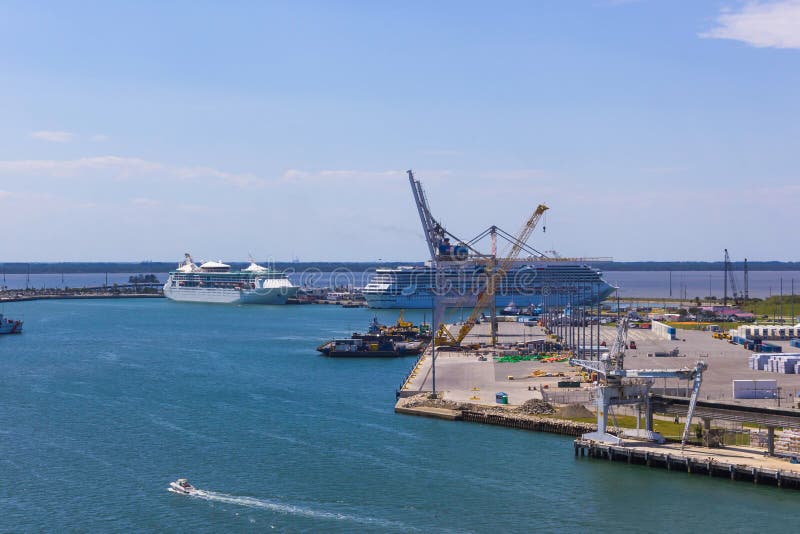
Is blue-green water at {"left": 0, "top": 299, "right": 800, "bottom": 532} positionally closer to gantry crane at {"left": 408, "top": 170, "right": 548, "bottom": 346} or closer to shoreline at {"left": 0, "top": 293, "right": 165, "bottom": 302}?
gantry crane at {"left": 408, "top": 170, "right": 548, "bottom": 346}

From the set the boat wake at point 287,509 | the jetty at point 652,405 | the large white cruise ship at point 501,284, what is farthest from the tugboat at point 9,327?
the boat wake at point 287,509

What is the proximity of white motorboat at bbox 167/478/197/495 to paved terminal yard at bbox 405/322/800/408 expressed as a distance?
1610 cm

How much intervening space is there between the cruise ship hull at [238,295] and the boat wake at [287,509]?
94.2 metres

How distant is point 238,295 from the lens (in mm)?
121938

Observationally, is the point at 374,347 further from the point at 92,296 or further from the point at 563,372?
the point at 92,296

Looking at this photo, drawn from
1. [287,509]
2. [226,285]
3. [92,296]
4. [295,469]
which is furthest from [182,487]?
[92,296]

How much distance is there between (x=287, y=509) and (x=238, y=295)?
9806 cm

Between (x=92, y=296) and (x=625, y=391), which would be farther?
(x=92, y=296)

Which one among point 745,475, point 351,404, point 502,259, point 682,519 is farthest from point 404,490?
point 502,259

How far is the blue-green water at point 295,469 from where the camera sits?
Answer: 24.9m

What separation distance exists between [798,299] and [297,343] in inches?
2168

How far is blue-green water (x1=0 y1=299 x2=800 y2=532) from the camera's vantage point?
81.6 ft

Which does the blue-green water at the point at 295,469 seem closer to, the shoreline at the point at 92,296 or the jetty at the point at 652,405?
the jetty at the point at 652,405

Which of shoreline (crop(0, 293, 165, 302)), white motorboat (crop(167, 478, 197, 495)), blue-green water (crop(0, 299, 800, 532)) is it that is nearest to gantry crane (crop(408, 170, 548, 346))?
blue-green water (crop(0, 299, 800, 532))
